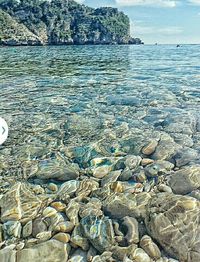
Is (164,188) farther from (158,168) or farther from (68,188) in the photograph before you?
(68,188)

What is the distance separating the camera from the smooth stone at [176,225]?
3561 millimetres

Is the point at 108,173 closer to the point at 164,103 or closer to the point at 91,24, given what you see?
the point at 164,103

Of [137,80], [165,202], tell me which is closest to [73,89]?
[137,80]

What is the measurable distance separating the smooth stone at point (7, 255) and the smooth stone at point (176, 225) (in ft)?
5.74

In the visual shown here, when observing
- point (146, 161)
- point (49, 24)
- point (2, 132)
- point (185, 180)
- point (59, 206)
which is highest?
point (49, 24)

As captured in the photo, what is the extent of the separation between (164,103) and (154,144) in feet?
14.2

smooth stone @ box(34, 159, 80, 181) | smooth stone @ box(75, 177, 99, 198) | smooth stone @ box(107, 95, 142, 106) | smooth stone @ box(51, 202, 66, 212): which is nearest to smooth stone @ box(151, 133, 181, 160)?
smooth stone @ box(75, 177, 99, 198)

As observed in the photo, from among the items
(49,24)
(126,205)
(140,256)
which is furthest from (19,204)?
(49,24)

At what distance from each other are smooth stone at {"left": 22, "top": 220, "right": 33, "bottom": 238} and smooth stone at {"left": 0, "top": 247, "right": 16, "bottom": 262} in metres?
0.37

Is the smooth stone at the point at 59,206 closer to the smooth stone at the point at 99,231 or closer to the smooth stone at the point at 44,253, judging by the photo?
the smooth stone at the point at 99,231

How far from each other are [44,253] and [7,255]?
452mm

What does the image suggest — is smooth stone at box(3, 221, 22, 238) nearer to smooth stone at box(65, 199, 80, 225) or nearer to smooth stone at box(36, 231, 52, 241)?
smooth stone at box(36, 231, 52, 241)

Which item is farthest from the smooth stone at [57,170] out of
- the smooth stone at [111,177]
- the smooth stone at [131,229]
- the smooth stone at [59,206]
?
the smooth stone at [131,229]

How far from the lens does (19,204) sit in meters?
4.62
